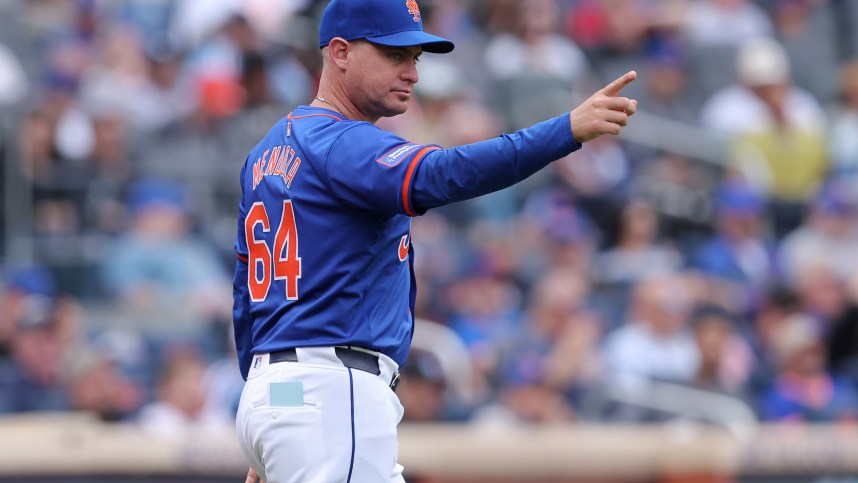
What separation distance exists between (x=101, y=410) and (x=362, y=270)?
3.93 m

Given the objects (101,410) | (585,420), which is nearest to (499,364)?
(585,420)

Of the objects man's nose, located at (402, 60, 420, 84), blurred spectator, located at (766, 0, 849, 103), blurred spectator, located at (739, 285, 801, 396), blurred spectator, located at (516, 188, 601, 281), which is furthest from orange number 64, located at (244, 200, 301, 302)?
blurred spectator, located at (766, 0, 849, 103)

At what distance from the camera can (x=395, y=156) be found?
12.2 ft

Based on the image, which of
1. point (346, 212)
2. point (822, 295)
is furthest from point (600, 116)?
point (822, 295)

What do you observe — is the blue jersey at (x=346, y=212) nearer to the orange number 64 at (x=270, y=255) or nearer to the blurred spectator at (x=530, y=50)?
the orange number 64 at (x=270, y=255)

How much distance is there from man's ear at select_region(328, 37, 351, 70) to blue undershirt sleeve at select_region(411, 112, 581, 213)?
1.74 ft

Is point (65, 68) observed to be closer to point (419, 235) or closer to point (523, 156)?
point (419, 235)

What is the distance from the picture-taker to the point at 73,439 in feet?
21.7

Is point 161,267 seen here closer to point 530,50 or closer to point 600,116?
point 530,50

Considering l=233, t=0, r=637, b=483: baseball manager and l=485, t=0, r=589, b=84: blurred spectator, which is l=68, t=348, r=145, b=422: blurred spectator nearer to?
l=233, t=0, r=637, b=483: baseball manager

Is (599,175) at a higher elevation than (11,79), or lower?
lower

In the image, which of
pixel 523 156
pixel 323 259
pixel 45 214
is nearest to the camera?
pixel 523 156

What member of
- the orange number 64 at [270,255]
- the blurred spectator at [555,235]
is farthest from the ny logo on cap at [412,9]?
the blurred spectator at [555,235]

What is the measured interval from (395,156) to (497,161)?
27 cm
